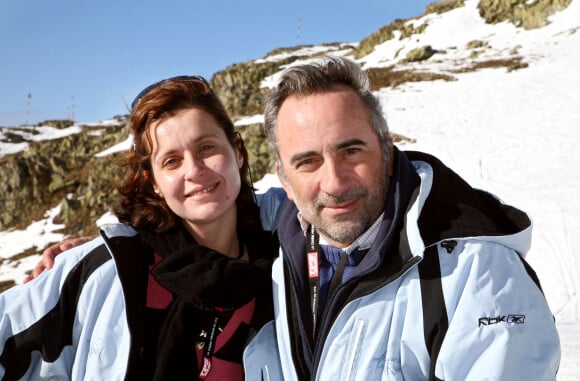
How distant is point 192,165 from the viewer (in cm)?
298

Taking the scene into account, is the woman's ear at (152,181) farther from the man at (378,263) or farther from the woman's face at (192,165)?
the man at (378,263)

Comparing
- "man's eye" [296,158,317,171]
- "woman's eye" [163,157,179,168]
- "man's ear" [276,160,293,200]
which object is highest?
"woman's eye" [163,157,179,168]

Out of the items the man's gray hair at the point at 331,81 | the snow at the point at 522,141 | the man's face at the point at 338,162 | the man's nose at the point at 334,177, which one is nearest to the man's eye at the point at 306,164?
the man's face at the point at 338,162

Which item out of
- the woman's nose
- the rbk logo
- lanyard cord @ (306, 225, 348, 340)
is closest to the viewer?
the rbk logo

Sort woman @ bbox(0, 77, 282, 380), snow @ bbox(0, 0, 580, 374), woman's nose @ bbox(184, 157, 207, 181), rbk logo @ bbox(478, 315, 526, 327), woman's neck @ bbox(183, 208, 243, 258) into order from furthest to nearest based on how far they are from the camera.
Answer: snow @ bbox(0, 0, 580, 374) < woman's neck @ bbox(183, 208, 243, 258) < woman's nose @ bbox(184, 157, 207, 181) < woman @ bbox(0, 77, 282, 380) < rbk logo @ bbox(478, 315, 526, 327)

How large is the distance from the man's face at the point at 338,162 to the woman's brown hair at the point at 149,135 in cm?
67

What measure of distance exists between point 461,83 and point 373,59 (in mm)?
29218

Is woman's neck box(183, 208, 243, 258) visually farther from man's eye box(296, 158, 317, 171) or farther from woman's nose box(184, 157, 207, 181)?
man's eye box(296, 158, 317, 171)

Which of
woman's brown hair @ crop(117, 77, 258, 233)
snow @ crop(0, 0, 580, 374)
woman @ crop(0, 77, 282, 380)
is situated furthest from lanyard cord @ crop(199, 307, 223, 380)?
snow @ crop(0, 0, 580, 374)

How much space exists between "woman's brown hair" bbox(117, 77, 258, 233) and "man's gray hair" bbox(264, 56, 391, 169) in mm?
539

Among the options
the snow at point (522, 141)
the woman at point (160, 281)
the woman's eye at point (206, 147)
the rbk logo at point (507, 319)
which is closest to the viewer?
the rbk logo at point (507, 319)

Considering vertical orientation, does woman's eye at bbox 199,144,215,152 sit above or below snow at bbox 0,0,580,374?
above

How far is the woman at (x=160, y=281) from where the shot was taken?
2467 mm

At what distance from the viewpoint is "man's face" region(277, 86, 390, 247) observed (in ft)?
9.08
